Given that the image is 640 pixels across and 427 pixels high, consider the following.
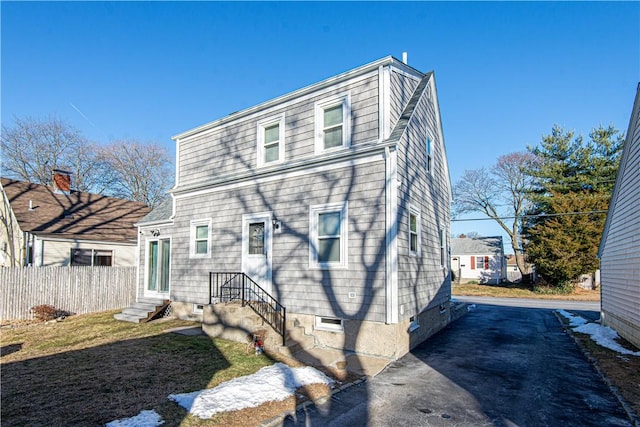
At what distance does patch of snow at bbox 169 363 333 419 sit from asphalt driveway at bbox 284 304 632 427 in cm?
64

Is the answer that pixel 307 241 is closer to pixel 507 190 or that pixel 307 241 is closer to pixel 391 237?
pixel 391 237

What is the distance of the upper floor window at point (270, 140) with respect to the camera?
402 inches

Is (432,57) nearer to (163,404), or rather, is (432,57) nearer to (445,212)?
(445,212)

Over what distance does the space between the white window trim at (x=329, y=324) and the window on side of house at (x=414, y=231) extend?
2.48 meters

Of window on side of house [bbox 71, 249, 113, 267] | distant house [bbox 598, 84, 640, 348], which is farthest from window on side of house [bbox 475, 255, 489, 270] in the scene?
window on side of house [bbox 71, 249, 113, 267]

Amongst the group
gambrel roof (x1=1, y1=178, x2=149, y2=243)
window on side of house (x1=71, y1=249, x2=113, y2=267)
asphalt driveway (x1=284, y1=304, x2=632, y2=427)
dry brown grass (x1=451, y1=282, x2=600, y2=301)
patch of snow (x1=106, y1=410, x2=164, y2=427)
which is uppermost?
gambrel roof (x1=1, y1=178, x2=149, y2=243)

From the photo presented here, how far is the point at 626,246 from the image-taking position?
9.45 meters

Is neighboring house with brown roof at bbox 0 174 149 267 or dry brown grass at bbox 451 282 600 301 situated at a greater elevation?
neighboring house with brown roof at bbox 0 174 149 267

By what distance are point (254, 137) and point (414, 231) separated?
216 inches

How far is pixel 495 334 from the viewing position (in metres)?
10.7

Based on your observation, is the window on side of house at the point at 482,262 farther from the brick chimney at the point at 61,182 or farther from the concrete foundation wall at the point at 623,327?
the brick chimney at the point at 61,182

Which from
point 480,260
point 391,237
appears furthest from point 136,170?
point 480,260

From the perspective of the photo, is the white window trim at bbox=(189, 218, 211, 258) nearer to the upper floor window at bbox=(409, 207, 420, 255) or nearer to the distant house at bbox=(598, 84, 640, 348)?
the upper floor window at bbox=(409, 207, 420, 255)

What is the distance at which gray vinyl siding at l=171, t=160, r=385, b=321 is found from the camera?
8.00 metres
